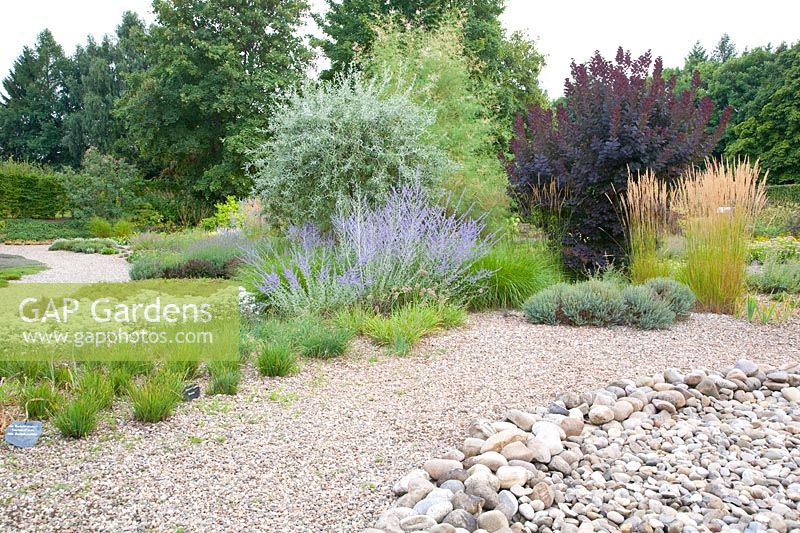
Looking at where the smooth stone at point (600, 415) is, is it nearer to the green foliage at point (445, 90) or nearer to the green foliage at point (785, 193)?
the green foliage at point (445, 90)

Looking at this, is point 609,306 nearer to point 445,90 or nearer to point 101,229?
point 445,90

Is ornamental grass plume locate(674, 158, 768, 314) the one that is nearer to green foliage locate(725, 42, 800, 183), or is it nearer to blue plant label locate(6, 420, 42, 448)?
blue plant label locate(6, 420, 42, 448)

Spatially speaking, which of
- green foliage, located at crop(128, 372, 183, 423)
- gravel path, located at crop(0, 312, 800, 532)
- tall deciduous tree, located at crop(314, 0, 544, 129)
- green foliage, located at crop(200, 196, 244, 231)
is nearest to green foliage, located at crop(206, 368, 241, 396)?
gravel path, located at crop(0, 312, 800, 532)

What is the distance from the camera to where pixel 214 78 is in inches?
734

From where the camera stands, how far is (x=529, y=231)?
7.23m

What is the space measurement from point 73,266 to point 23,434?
8.64 meters

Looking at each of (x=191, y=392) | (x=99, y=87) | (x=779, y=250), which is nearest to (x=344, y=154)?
(x=191, y=392)

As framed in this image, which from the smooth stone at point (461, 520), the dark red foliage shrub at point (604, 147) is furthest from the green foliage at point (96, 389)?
the dark red foliage shrub at point (604, 147)

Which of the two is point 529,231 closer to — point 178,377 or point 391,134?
point 391,134

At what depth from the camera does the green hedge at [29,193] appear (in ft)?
57.4

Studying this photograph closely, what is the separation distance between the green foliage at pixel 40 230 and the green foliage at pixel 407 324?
14.3 meters

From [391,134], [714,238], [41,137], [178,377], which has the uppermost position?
[41,137]

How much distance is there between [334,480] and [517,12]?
2030 centimetres

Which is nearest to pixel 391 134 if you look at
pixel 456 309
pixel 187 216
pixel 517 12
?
pixel 456 309
